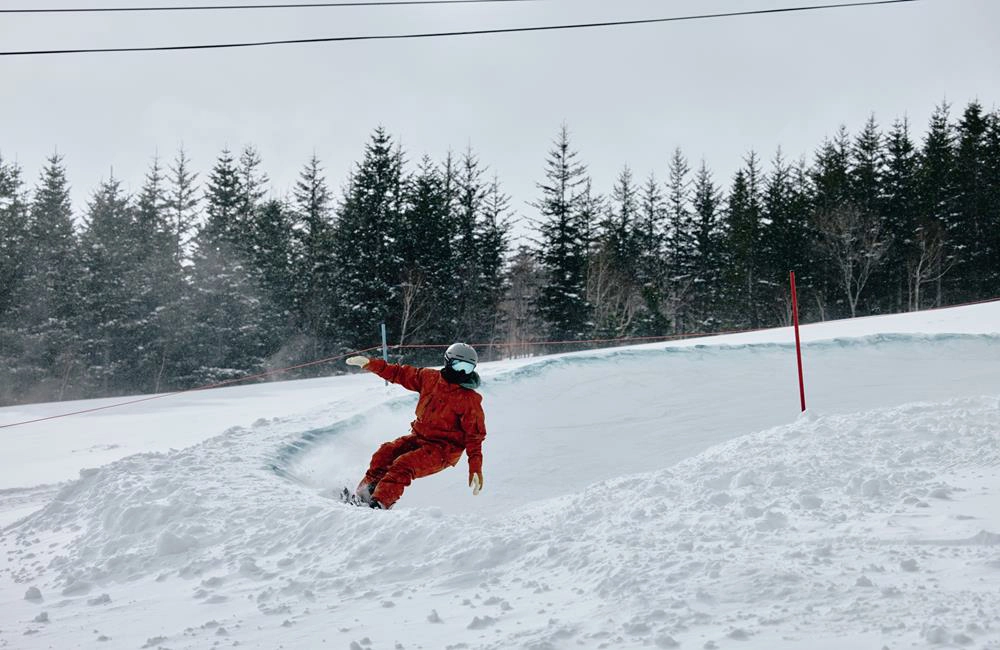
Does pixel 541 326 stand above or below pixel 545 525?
above

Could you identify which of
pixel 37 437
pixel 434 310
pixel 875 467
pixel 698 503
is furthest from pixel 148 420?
pixel 434 310

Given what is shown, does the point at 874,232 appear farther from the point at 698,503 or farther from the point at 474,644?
the point at 474,644

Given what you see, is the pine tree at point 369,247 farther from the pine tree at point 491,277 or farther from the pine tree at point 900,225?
the pine tree at point 900,225

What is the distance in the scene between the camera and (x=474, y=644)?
2850 millimetres

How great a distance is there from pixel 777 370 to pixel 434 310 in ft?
65.4

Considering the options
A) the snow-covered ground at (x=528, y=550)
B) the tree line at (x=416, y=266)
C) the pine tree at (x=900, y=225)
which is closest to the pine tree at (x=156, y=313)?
the tree line at (x=416, y=266)

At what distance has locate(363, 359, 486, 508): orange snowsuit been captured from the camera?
20.2ft

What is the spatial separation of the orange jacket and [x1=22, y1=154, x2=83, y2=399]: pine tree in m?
28.2

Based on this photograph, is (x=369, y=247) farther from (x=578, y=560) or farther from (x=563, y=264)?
(x=578, y=560)

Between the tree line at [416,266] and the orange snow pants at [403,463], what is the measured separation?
22.1 m

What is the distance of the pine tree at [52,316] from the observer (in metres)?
29.1

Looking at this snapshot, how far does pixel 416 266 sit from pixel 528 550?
88.2 ft

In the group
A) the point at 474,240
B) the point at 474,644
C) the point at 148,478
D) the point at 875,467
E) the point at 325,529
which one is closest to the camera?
the point at 474,644

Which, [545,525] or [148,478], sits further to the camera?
[148,478]
